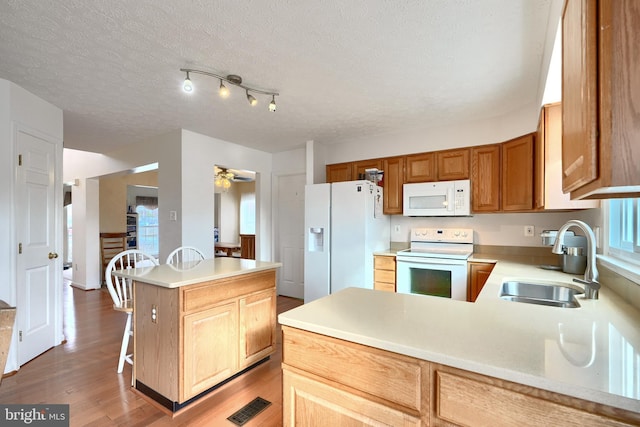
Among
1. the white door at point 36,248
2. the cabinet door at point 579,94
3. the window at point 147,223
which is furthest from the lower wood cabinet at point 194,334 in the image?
the window at point 147,223

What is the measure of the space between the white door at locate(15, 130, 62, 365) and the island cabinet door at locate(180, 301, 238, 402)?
1.76 m

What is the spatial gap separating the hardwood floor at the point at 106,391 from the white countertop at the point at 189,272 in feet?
2.71

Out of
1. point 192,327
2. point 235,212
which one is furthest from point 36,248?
point 235,212

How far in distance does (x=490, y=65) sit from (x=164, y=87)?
2.54 metres

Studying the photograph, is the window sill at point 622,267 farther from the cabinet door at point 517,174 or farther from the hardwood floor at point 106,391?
the hardwood floor at point 106,391

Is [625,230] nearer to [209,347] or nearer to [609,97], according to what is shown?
[609,97]

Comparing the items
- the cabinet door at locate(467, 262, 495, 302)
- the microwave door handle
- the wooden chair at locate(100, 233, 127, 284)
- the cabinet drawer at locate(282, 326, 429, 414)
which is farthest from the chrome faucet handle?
the wooden chair at locate(100, 233, 127, 284)

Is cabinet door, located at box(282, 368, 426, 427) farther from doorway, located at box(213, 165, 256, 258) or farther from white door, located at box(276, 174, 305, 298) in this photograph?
doorway, located at box(213, 165, 256, 258)

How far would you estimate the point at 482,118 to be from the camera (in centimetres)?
319

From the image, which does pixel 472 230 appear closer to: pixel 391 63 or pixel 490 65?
pixel 490 65

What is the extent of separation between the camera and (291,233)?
4.59m

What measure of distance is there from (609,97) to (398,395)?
0.91 meters

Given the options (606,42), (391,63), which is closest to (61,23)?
(391,63)

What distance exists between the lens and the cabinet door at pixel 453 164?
319cm
